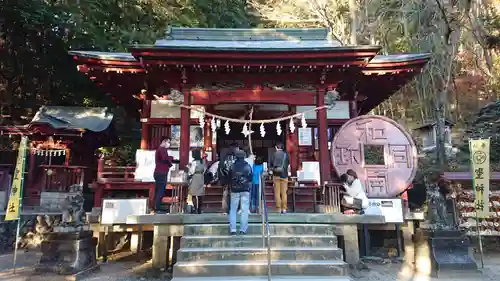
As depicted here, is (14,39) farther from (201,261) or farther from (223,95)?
(201,261)

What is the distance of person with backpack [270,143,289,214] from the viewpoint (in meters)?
7.76

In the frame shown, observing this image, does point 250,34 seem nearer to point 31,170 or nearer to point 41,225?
point 41,225

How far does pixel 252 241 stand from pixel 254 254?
37cm

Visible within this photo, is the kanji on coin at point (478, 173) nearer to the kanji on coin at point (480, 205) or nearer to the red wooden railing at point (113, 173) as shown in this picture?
the kanji on coin at point (480, 205)

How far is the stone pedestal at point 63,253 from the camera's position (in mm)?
6824

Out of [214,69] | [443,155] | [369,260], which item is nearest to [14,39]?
[214,69]

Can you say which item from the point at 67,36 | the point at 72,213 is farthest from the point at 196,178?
the point at 67,36

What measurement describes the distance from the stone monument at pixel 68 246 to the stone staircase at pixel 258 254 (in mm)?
2204

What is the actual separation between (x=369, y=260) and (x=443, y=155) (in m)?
6.30

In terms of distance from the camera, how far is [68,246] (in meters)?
6.96

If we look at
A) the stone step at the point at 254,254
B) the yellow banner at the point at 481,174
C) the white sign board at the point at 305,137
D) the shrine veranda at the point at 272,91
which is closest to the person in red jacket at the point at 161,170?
the shrine veranda at the point at 272,91

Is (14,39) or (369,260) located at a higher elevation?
(14,39)

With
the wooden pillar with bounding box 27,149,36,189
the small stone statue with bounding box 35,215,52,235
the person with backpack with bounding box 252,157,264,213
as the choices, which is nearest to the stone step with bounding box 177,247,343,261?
the person with backpack with bounding box 252,157,264,213

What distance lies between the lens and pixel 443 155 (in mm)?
12938
